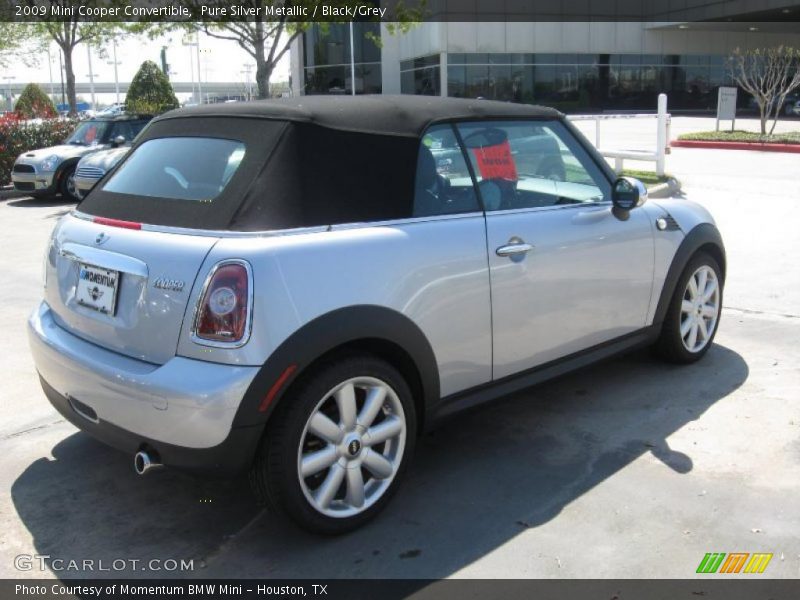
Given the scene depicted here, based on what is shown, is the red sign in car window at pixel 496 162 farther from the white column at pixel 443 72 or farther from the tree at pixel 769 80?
the white column at pixel 443 72

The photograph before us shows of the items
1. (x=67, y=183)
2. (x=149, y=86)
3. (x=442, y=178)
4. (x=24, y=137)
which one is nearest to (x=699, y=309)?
(x=442, y=178)

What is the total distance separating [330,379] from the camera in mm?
3027

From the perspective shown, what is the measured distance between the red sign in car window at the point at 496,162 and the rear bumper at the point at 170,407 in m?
1.58

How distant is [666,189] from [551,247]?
10.2m

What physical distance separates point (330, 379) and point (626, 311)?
207 cm

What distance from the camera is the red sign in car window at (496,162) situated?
378 cm

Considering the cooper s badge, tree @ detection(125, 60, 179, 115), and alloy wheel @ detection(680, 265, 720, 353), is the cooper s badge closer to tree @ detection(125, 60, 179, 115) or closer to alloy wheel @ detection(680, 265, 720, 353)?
alloy wheel @ detection(680, 265, 720, 353)

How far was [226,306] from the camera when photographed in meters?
2.85

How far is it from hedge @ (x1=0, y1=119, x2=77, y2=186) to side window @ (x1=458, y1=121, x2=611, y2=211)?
1471 centimetres

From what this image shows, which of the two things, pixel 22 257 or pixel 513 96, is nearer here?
pixel 22 257

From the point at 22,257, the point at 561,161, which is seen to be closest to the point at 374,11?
the point at 22,257

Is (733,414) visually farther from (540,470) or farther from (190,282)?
(190,282)

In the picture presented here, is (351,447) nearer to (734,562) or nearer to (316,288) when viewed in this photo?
(316,288)

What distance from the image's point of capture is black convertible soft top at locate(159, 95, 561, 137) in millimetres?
3324
